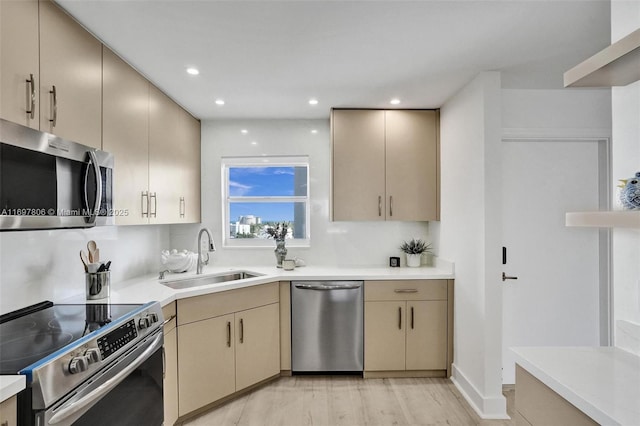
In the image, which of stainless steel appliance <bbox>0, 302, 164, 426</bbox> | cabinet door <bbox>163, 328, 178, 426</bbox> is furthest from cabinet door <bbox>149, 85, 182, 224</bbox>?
stainless steel appliance <bbox>0, 302, 164, 426</bbox>

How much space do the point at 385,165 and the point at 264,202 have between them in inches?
52.0

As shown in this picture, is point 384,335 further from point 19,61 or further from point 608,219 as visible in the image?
point 19,61

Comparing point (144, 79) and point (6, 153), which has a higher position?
point (144, 79)

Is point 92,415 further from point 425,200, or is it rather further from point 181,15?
point 425,200

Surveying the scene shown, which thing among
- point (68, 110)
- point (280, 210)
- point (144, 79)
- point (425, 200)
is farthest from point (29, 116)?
point (425, 200)

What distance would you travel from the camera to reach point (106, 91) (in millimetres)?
2082

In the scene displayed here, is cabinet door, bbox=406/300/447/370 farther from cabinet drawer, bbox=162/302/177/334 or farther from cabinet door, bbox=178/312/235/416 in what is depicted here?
cabinet drawer, bbox=162/302/177/334

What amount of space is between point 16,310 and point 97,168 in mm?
812

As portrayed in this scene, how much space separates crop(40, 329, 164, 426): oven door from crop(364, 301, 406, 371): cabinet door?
1.70 meters

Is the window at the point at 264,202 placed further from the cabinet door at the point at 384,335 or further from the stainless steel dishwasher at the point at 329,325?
the cabinet door at the point at 384,335

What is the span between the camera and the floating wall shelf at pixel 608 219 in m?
1.05

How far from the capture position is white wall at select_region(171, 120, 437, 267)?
3.74 meters

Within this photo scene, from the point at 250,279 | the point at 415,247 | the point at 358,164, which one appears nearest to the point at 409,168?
the point at 358,164

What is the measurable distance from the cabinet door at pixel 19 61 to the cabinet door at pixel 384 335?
102 inches
